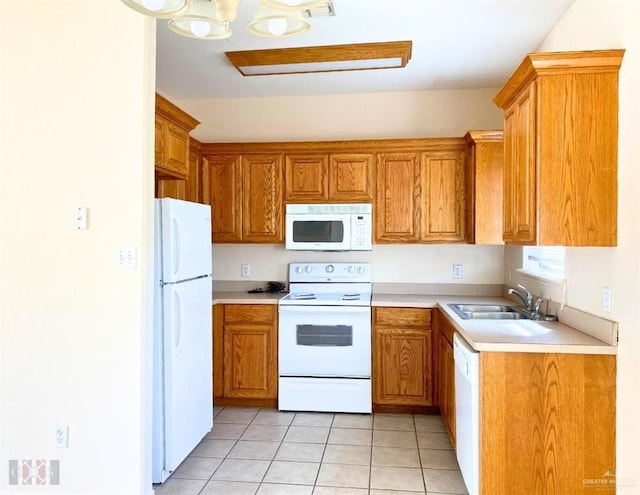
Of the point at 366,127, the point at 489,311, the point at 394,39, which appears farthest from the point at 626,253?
the point at 366,127

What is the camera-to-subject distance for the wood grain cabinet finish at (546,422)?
1946mm

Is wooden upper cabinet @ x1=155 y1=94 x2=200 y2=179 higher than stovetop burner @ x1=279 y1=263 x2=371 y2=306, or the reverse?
wooden upper cabinet @ x1=155 y1=94 x2=200 y2=179

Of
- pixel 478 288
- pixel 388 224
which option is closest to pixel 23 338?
pixel 388 224

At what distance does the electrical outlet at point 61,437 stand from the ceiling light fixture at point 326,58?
8.24 feet

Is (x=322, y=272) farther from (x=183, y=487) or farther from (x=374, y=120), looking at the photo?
(x=183, y=487)

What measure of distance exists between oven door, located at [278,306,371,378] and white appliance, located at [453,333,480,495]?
1042mm

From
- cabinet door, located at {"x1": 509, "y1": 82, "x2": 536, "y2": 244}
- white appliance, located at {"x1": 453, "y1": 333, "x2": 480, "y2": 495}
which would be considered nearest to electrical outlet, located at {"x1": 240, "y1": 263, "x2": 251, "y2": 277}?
white appliance, located at {"x1": 453, "y1": 333, "x2": 480, "y2": 495}

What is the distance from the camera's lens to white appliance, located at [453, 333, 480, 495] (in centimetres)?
205

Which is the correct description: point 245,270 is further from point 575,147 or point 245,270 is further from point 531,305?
point 575,147

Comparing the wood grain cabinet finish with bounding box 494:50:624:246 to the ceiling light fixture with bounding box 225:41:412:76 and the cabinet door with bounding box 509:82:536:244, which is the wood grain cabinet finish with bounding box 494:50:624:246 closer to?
the cabinet door with bounding box 509:82:536:244

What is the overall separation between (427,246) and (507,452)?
2136 mm

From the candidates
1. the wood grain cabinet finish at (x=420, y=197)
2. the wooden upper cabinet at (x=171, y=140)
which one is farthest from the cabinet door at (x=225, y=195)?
the wood grain cabinet finish at (x=420, y=197)

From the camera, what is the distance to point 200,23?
1.65m

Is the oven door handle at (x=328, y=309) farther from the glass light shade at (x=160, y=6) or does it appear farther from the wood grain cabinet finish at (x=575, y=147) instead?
the glass light shade at (x=160, y=6)
